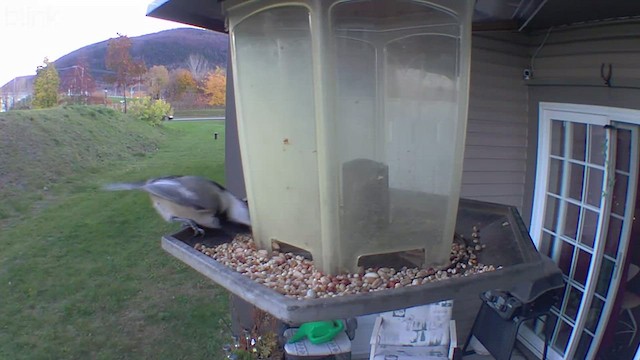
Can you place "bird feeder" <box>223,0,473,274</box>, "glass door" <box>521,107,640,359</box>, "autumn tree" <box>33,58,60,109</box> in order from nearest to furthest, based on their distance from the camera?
1. "bird feeder" <box>223,0,473,274</box>
2. "glass door" <box>521,107,640,359</box>
3. "autumn tree" <box>33,58,60,109</box>

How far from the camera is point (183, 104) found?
2648cm

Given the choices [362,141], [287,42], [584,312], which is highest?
[287,42]

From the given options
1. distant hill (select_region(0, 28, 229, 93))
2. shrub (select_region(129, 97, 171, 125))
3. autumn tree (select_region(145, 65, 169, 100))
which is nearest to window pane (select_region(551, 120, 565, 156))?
shrub (select_region(129, 97, 171, 125))

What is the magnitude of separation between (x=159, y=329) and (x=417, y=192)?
13.4ft

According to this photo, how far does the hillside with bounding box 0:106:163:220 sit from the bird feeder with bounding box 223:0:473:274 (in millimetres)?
8593

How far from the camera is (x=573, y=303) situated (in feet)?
10.6

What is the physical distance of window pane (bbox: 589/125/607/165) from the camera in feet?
9.50

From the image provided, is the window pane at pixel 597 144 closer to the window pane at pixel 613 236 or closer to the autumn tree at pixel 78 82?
the window pane at pixel 613 236

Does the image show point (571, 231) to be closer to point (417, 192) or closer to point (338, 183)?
point (417, 192)

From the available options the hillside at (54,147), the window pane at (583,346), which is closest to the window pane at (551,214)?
the window pane at (583,346)

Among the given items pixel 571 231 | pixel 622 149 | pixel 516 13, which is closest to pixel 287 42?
pixel 516 13

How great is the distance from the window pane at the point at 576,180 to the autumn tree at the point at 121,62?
21.3 m

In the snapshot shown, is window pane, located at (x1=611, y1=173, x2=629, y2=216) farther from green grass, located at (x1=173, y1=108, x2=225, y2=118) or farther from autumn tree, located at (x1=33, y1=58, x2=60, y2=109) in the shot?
green grass, located at (x1=173, y1=108, x2=225, y2=118)

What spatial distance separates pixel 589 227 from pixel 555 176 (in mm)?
412
